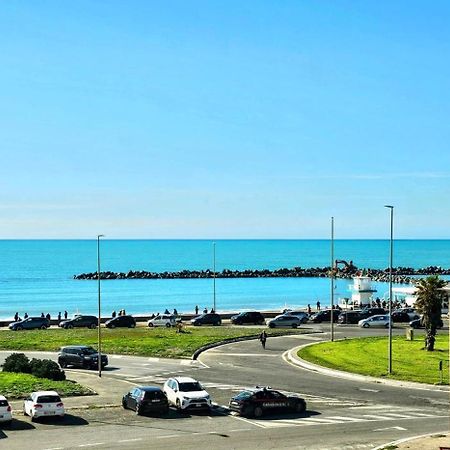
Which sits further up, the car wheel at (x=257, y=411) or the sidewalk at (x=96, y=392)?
the car wheel at (x=257, y=411)

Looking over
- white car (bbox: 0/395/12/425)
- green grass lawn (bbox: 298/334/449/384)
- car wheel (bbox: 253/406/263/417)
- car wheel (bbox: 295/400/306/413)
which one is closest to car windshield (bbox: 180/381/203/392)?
car wheel (bbox: 253/406/263/417)

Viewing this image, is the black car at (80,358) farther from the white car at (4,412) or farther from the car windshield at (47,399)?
the white car at (4,412)

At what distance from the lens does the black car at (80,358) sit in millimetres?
53281

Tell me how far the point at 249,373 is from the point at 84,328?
122ft

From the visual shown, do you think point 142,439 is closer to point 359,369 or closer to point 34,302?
point 359,369

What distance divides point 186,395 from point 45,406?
657 centimetres

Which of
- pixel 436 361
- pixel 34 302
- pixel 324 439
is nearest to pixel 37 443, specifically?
pixel 324 439

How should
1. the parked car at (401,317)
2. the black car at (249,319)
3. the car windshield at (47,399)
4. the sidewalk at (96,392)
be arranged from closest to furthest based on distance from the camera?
the car windshield at (47,399) < the sidewalk at (96,392) < the parked car at (401,317) < the black car at (249,319)

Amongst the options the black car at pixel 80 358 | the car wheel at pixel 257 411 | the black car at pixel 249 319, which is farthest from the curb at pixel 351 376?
the black car at pixel 249 319

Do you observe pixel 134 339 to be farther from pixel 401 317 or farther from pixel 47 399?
pixel 47 399

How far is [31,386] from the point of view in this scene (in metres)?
42.5

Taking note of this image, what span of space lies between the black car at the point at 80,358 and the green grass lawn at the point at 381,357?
1461 centimetres

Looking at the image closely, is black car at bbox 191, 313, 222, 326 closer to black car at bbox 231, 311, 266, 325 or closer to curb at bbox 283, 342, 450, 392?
black car at bbox 231, 311, 266, 325

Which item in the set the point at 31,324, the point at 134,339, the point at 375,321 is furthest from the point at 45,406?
the point at 375,321
